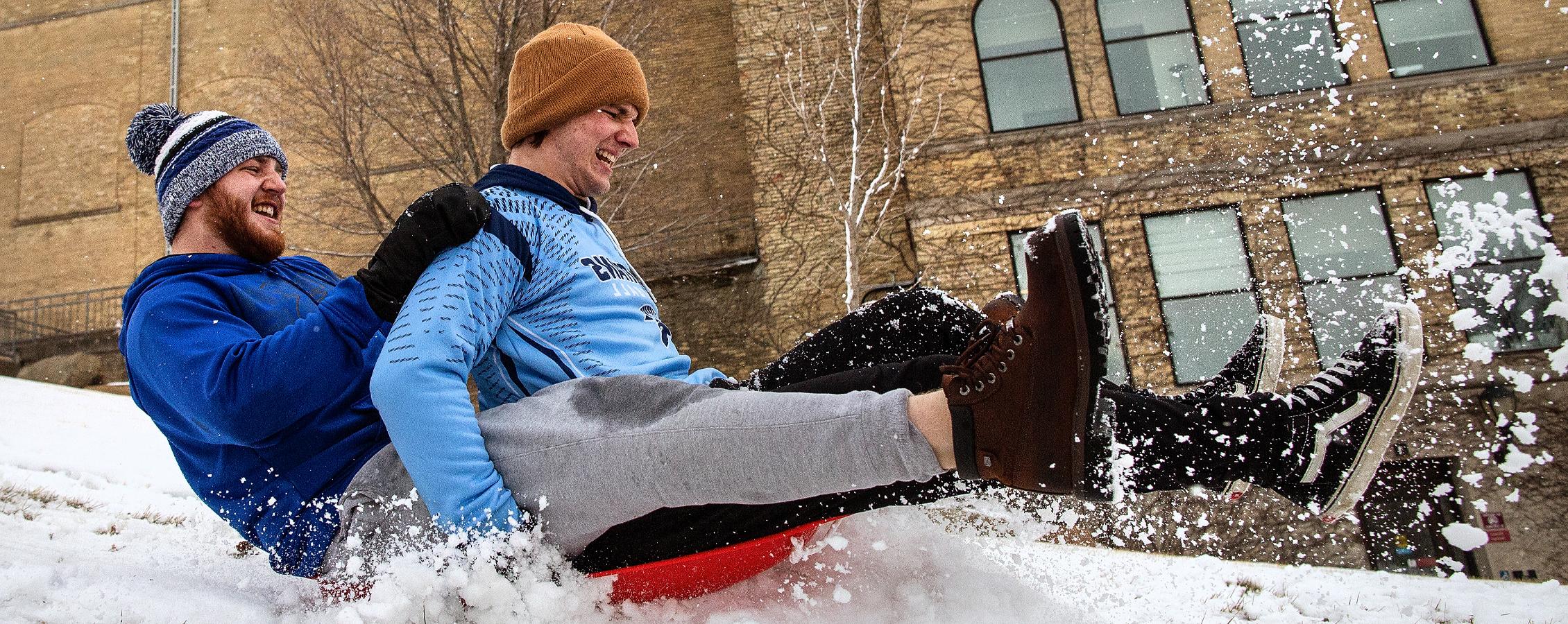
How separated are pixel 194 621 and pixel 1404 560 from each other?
11625 mm

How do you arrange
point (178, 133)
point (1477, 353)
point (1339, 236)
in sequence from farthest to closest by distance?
1. point (1339, 236)
2. point (1477, 353)
3. point (178, 133)

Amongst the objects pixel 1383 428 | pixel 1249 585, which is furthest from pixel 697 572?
pixel 1249 585

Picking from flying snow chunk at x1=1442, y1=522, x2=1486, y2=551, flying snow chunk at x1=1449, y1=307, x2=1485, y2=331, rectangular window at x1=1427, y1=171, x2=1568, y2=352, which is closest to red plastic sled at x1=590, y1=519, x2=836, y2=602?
flying snow chunk at x1=1442, y1=522, x2=1486, y2=551

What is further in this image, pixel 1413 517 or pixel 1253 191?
pixel 1413 517

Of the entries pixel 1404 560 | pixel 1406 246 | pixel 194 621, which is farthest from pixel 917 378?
pixel 1404 560

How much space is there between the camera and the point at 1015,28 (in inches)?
394

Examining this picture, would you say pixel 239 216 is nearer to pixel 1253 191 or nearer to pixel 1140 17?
pixel 1253 191

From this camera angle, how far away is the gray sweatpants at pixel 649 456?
1.54 metres

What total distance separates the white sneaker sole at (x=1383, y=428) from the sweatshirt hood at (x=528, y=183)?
6.40 feet

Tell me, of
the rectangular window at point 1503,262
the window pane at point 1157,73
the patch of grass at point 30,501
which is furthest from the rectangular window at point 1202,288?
the patch of grass at point 30,501

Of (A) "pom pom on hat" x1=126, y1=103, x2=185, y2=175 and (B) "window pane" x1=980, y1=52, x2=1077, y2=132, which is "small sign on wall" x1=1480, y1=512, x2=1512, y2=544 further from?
(A) "pom pom on hat" x1=126, y1=103, x2=185, y2=175

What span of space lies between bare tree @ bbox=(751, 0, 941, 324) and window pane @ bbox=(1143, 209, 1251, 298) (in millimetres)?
2741

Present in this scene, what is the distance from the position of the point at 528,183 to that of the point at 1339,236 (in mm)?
9282

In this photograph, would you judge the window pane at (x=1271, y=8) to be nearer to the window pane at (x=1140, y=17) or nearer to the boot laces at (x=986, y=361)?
the window pane at (x=1140, y=17)
